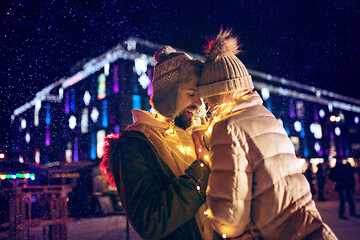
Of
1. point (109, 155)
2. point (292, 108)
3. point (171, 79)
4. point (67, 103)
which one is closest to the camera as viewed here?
point (109, 155)

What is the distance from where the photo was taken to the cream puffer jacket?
1549 mm

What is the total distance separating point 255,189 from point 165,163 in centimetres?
81

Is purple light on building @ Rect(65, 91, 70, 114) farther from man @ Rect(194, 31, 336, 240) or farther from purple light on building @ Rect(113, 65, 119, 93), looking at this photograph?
man @ Rect(194, 31, 336, 240)

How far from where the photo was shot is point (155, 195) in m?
1.88

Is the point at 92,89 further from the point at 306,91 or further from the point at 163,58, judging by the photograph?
the point at 306,91

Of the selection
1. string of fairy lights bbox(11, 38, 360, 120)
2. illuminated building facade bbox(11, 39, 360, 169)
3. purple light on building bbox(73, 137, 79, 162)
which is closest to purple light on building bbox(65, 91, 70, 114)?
illuminated building facade bbox(11, 39, 360, 169)

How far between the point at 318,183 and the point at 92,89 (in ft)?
79.3

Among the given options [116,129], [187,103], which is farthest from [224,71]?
[116,129]

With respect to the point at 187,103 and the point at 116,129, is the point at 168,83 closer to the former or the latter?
the point at 187,103

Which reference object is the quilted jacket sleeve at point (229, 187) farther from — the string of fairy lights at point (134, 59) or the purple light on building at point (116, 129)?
the string of fairy lights at point (134, 59)

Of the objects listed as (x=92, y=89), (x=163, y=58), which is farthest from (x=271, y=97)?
(x=163, y=58)

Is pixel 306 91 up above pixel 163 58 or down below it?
above

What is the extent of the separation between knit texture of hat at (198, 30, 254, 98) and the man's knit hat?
303mm

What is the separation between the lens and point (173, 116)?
8.34ft
